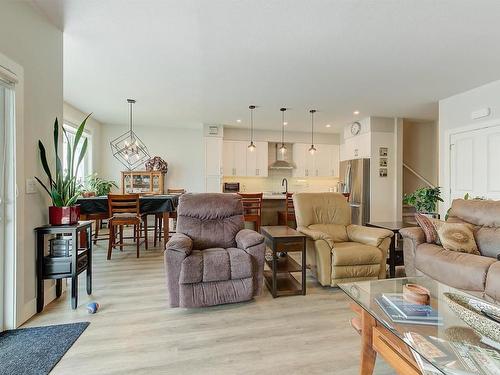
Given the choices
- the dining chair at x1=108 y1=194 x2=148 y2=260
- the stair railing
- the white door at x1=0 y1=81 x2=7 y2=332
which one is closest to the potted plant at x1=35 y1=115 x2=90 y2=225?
the white door at x1=0 y1=81 x2=7 y2=332

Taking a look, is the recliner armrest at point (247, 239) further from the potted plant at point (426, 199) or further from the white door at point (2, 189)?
the potted plant at point (426, 199)

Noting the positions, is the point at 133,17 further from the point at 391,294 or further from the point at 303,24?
the point at 391,294

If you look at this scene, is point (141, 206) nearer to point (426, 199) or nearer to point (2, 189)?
point (2, 189)

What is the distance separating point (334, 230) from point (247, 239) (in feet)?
4.12

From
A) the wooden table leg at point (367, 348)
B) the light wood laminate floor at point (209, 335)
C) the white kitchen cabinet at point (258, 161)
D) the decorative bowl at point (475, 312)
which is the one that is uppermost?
the white kitchen cabinet at point (258, 161)

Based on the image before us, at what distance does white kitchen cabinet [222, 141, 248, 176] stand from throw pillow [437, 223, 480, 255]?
4719 millimetres

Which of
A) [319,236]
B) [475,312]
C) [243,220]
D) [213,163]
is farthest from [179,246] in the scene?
[213,163]

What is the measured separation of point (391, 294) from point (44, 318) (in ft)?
8.74

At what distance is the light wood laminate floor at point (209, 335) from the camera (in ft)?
5.16

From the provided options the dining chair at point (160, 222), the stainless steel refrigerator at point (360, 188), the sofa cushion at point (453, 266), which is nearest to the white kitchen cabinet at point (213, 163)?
the dining chair at point (160, 222)

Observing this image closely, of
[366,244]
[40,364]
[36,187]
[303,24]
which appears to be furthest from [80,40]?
[366,244]

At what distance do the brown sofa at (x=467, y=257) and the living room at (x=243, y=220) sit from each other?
0.05ft

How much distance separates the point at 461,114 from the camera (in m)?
4.22

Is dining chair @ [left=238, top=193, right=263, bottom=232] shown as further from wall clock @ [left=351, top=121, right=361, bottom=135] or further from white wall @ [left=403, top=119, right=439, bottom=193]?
white wall @ [left=403, top=119, right=439, bottom=193]
